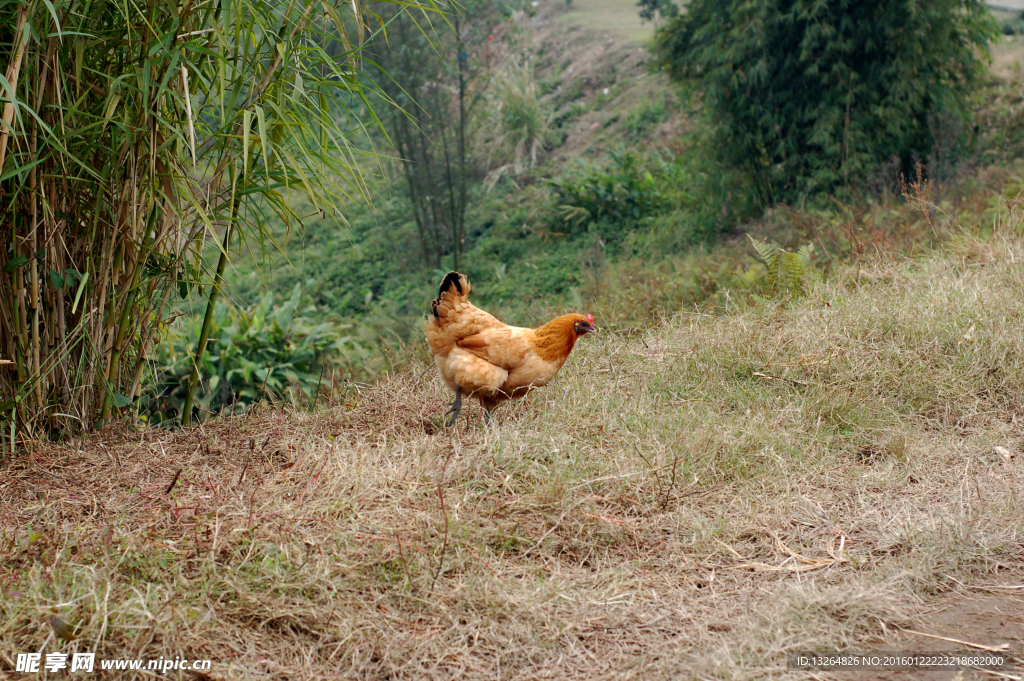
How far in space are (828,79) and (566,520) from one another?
6703 millimetres

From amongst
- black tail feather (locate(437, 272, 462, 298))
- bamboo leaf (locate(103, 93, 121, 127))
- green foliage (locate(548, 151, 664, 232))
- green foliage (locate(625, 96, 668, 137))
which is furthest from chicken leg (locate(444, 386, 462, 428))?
green foliage (locate(625, 96, 668, 137))

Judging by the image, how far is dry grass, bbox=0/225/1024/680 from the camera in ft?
7.59

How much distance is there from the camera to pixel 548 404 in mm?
4086

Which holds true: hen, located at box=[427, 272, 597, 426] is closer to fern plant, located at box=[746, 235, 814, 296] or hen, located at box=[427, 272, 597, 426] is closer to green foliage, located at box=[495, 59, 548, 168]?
fern plant, located at box=[746, 235, 814, 296]

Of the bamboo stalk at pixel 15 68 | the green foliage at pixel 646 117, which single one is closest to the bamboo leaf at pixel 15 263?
the bamboo stalk at pixel 15 68

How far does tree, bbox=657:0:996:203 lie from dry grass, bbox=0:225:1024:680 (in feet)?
13.5

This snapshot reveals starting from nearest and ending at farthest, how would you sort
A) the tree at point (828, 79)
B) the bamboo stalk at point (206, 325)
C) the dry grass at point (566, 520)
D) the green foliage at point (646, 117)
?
the dry grass at point (566, 520) → the bamboo stalk at point (206, 325) → the tree at point (828, 79) → the green foliage at point (646, 117)

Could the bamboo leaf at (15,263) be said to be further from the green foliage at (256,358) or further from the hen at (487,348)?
the green foliage at (256,358)

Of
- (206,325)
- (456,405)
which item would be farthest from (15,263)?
(456,405)

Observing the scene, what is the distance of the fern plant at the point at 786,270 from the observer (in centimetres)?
546

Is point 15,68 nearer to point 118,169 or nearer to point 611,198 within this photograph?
point 118,169

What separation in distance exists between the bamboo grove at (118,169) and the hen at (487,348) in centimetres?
75

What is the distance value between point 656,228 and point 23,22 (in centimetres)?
774

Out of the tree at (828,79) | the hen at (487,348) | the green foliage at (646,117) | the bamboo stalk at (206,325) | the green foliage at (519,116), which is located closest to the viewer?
the bamboo stalk at (206,325)
